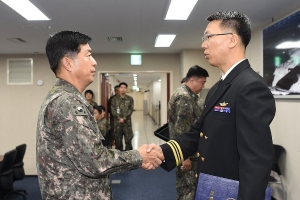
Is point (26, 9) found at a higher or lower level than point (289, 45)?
higher

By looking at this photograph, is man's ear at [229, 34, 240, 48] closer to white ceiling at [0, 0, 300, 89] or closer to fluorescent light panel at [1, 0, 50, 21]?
white ceiling at [0, 0, 300, 89]

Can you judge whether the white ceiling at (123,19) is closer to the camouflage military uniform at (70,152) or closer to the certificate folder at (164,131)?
the certificate folder at (164,131)

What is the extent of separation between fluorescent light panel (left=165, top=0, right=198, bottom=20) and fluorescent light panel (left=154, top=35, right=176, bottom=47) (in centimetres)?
99

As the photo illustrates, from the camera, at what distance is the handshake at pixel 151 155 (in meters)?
1.52

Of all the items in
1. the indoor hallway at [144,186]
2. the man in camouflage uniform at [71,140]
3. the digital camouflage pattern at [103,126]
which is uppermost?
the man in camouflage uniform at [71,140]

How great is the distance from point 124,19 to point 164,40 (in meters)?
1.37

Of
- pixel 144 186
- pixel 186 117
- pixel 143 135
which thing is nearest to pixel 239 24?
pixel 186 117

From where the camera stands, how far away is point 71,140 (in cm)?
114

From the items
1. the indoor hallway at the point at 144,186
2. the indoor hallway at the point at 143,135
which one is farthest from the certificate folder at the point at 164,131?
the indoor hallway at the point at 143,135

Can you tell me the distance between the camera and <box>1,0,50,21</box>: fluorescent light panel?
2.63 meters

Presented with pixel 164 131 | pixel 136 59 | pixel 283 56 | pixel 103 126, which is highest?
pixel 136 59

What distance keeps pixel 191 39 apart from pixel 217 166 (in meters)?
3.53

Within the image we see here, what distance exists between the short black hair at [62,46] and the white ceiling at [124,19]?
4.90 ft

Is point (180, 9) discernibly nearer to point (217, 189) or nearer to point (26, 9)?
point (26, 9)
